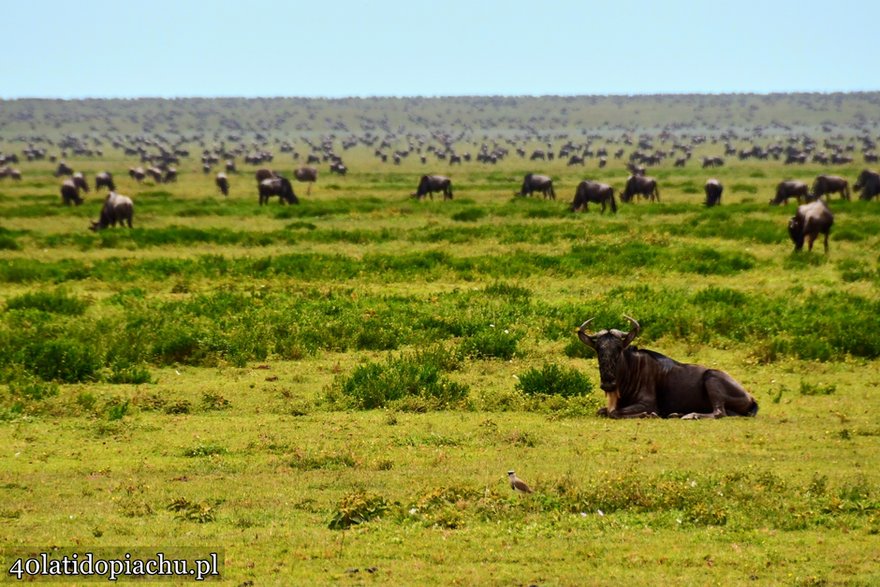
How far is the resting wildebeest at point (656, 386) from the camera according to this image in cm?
1090

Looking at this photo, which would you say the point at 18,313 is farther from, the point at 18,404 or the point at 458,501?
the point at 458,501

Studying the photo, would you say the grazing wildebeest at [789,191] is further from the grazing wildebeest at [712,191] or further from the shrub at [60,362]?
the shrub at [60,362]

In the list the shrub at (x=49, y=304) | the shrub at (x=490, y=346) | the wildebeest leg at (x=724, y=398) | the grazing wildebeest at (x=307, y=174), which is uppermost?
the wildebeest leg at (x=724, y=398)

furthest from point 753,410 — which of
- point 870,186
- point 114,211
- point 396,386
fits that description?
point 870,186

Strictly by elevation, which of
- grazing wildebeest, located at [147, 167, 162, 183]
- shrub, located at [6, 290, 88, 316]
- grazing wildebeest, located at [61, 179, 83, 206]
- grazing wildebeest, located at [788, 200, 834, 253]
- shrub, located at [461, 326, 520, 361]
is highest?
grazing wildebeest, located at [788, 200, 834, 253]

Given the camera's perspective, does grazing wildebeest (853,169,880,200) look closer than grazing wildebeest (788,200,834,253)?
No

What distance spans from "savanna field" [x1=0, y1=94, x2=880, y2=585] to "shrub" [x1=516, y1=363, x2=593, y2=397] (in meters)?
0.03

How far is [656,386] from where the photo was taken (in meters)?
11.2

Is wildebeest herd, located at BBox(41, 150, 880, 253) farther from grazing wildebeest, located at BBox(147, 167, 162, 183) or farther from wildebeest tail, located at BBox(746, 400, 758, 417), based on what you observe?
wildebeest tail, located at BBox(746, 400, 758, 417)

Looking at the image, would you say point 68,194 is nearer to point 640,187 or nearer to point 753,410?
point 640,187

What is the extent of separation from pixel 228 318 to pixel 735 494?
9.42 meters

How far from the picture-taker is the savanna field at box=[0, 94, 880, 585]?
707 cm

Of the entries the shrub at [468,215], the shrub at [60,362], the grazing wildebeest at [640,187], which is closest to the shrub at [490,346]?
the shrub at [60,362]

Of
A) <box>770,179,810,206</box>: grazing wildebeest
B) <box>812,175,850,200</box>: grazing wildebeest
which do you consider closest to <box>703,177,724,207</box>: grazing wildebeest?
<box>770,179,810,206</box>: grazing wildebeest
